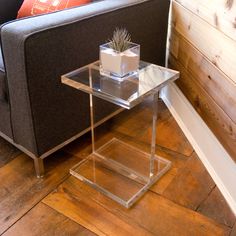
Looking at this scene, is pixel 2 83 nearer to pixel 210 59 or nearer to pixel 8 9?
pixel 8 9

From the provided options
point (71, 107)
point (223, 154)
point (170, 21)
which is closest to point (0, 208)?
point (71, 107)

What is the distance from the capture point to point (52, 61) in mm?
1245

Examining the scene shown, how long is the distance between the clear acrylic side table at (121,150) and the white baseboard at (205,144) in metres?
0.19

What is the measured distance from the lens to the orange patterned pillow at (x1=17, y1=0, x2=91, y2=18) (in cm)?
154

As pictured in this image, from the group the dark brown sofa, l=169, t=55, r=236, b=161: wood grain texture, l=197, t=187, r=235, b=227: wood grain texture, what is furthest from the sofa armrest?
l=197, t=187, r=235, b=227: wood grain texture

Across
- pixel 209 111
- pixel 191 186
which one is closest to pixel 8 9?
pixel 209 111

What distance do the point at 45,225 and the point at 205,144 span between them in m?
0.78

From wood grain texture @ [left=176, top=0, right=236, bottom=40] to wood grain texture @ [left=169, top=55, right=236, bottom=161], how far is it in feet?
0.99

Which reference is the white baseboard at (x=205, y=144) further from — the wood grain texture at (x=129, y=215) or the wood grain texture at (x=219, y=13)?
the wood grain texture at (x=219, y=13)

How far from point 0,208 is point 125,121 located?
0.80 meters

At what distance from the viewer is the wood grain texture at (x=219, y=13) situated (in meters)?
1.16

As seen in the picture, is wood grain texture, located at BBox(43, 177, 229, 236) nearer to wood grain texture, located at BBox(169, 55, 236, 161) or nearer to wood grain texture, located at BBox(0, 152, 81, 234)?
wood grain texture, located at BBox(0, 152, 81, 234)

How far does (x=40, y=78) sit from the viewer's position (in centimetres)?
122

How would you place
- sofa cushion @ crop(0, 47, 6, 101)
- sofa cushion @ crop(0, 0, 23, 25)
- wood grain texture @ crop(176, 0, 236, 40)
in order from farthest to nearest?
sofa cushion @ crop(0, 0, 23, 25)
sofa cushion @ crop(0, 47, 6, 101)
wood grain texture @ crop(176, 0, 236, 40)
